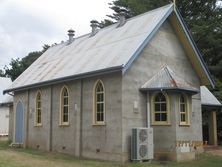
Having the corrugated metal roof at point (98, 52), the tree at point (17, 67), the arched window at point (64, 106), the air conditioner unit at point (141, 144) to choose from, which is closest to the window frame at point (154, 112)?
the air conditioner unit at point (141, 144)

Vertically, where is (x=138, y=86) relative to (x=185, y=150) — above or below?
above

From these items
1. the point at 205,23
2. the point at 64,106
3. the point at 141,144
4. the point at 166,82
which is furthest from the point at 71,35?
the point at 205,23

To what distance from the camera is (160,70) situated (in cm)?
2152

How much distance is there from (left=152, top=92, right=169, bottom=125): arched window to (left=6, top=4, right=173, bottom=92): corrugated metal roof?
2802 mm

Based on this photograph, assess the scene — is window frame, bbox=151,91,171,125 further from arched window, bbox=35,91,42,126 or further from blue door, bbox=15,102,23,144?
blue door, bbox=15,102,23,144

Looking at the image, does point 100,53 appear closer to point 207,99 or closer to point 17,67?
point 207,99

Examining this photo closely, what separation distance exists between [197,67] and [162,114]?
4.35 m

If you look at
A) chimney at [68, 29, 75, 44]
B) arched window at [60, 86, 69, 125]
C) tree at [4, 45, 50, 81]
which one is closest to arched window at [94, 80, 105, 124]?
arched window at [60, 86, 69, 125]

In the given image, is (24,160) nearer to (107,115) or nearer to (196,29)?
(107,115)

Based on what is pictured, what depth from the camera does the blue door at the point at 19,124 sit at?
92.9 feet

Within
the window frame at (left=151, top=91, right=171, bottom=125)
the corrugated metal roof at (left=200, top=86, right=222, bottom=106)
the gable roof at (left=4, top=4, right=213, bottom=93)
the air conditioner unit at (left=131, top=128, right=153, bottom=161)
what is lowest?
the air conditioner unit at (left=131, top=128, right=153, bottom=161)

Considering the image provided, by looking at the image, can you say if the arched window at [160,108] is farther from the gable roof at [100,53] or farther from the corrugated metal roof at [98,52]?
the corrugated metal roof at [98,52]

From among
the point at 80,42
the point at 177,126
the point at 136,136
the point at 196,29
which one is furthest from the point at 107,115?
the point at 196,29

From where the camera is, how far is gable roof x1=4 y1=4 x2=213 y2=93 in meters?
19.9
